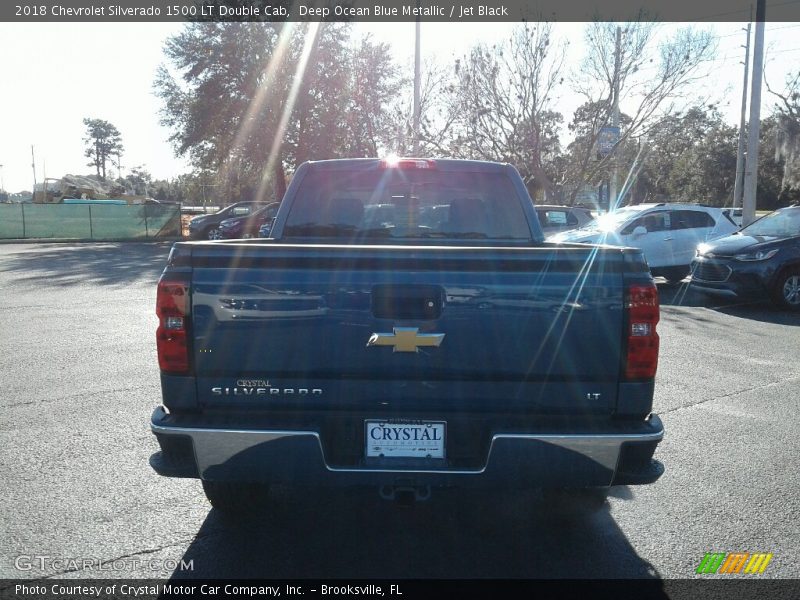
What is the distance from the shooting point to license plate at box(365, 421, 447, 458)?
3.32m

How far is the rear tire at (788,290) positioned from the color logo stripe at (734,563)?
30.7 ft

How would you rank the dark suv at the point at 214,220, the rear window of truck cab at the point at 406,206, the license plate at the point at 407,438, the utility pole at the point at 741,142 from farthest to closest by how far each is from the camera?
the utility pole at the point at 741,142 < the dark suv at the point at 214,220 < the rear window of truck cab at the point at 406,206 < the license plate at the point at 407,438

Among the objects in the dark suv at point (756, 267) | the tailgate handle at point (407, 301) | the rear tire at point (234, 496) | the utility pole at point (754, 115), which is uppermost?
the utility pole at point (754, 115)

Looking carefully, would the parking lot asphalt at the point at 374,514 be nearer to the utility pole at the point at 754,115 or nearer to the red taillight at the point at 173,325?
the red taillight at the point at 173,325

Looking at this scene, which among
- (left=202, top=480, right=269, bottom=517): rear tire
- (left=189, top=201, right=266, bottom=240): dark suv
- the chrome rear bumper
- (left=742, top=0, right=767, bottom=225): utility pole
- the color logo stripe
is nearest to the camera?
the chrome rear bumper

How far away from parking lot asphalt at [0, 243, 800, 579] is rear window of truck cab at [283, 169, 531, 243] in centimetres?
176

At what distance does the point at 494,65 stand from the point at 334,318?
2301cm

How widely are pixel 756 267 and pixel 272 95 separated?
76.1 feet

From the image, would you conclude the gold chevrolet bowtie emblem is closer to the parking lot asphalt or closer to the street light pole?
the parking lot asphalt

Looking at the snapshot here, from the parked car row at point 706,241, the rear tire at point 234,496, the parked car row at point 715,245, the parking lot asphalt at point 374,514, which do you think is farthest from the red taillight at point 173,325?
the parked car row at point 715,245

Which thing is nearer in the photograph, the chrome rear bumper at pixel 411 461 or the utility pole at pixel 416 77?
the chrome rear bumper at pixel 411 461

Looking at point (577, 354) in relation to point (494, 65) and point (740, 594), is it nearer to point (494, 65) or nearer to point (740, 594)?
point (740, 594)

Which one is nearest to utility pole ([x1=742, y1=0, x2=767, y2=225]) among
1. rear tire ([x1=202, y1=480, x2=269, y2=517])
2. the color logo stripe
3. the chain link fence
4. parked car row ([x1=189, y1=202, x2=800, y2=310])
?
parked car row ([x1=189, y1=202, x2=800, y2=310])

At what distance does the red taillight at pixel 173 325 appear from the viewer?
3.29 meters
